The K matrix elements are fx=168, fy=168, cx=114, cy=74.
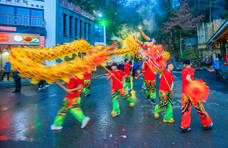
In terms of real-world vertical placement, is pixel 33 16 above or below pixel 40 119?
above

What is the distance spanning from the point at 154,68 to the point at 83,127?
2527 mm

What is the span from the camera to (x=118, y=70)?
529 centimetres

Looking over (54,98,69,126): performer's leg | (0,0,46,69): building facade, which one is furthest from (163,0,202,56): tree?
(54,98,69,126): performer's leg

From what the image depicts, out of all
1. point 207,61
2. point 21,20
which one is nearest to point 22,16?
point 21,20

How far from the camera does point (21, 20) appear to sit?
1691 centimetres

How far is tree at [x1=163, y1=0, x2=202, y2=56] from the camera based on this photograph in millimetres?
28403

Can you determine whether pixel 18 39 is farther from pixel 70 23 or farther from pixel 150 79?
pixel 150 79

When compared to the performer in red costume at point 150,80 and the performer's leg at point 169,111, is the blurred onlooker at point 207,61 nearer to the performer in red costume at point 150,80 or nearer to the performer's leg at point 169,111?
the performer in red costume at point 150,80

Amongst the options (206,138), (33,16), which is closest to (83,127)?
(206,138)

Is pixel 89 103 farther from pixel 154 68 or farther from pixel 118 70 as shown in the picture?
pixel 154 68

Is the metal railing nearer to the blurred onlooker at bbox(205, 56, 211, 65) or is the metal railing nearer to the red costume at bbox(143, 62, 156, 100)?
the red costume at bbox(143, 62, 156, 100)

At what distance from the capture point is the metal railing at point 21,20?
1625cm

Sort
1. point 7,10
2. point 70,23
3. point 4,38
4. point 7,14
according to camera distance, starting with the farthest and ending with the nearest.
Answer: point 70,23
point 7,10
point 7,14
point 4,38

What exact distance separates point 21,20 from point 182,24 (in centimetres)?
2468
